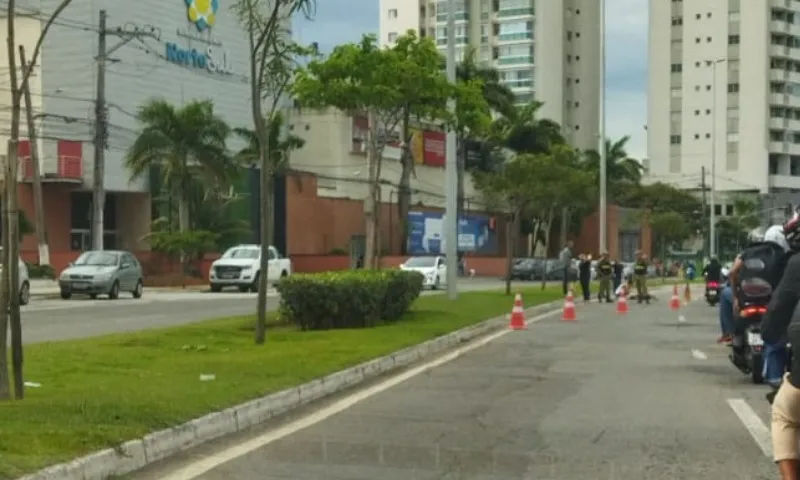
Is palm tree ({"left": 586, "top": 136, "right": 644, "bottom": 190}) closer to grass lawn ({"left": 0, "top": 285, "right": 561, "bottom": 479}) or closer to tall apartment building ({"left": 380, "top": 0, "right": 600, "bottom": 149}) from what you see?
tall apartment building ({"left": 380, "top": 0, "right": 600, "bottom": 149})

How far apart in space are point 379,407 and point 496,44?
10574cm

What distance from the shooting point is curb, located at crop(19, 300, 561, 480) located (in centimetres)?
787

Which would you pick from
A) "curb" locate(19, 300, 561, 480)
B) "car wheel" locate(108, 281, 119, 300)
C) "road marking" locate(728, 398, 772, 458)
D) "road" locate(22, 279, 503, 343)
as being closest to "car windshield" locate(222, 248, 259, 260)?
"road" locate(22, 279, 503, 343)

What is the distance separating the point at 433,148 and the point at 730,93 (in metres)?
40.1

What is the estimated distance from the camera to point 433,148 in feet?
269

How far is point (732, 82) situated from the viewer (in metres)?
108

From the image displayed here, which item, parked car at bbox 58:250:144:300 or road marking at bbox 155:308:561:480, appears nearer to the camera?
road marking at bbox 155:308:561:480

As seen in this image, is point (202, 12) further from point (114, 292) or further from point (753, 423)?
point (753, 423)

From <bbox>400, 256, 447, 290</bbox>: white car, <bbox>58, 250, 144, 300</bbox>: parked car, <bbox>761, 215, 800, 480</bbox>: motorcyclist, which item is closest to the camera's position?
<bbox>761, 215, 800, 480</bbox>: motorcyclist

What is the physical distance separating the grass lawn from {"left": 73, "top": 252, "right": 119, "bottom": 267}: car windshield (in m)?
16.1

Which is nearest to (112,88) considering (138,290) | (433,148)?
(138,290)

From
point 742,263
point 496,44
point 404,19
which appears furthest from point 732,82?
point 742,263

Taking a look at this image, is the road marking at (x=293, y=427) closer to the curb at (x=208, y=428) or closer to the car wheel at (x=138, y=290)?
the curb at (x=208, y=428)

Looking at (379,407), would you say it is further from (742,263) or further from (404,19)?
(404,19)
